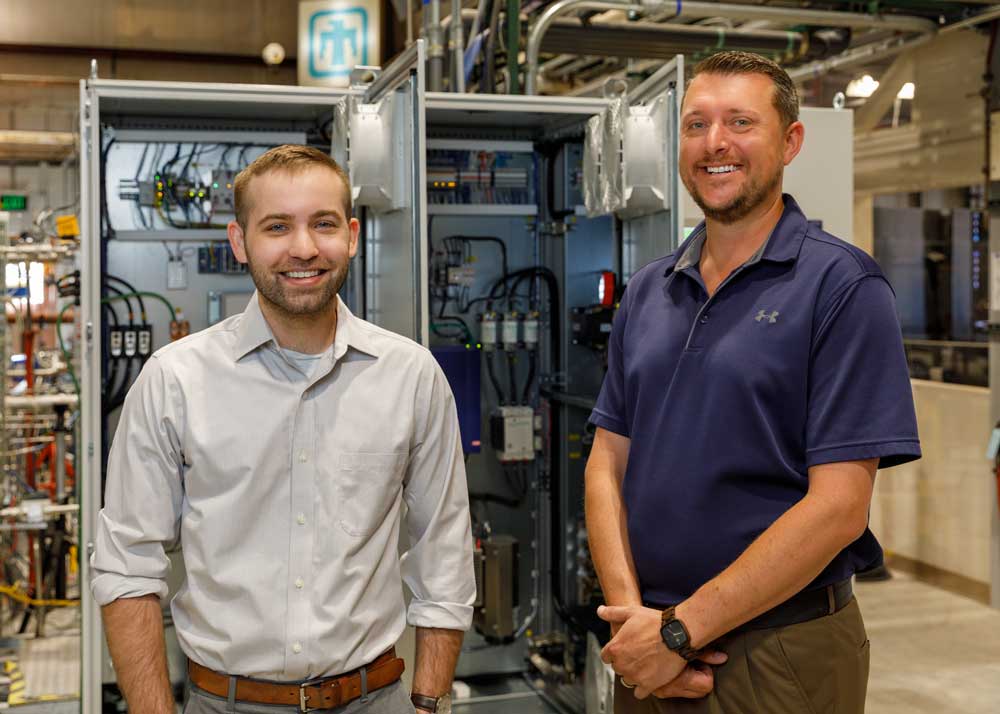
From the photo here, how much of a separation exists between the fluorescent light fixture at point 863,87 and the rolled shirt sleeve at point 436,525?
5923 millimetres

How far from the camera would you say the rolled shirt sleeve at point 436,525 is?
1853mm

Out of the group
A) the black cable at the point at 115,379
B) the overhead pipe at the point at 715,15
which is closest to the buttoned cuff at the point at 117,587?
the black cable at the point at 115,379

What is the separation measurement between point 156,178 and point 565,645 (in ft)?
8.56

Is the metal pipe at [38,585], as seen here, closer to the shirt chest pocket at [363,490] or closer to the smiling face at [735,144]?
the shirt chest pocket at [363,490]

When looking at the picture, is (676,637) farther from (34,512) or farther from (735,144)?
(34,512)

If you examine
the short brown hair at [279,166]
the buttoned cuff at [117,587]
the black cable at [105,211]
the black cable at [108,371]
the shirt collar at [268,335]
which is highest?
the black cable at [105,211]

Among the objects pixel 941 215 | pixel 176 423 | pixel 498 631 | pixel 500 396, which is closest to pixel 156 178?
pixel 500 396

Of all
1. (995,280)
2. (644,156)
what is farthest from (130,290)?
(995,280)

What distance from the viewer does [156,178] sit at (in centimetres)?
443

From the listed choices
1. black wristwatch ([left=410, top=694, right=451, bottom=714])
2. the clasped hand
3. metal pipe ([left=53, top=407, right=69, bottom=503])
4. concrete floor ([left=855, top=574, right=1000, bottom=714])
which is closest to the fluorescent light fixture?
concrete floor ([left=855, top=574, right=1000, bottom=714])

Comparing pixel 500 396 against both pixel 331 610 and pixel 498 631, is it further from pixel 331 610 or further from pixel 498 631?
pixel 331 610

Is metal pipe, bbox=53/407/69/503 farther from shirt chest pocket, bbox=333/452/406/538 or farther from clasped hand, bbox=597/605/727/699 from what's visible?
clasped hand, bbox=597/605/727/699

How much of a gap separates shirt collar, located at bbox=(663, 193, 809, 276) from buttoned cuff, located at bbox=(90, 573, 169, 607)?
1.04 m

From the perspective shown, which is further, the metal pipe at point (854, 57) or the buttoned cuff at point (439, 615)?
the metal pipe at point (854, 57)
